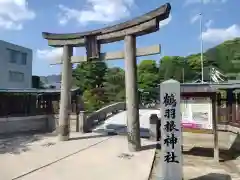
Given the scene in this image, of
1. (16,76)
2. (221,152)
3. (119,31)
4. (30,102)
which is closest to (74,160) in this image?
(119,31)

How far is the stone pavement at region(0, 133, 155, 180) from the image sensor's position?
8602 millimetres

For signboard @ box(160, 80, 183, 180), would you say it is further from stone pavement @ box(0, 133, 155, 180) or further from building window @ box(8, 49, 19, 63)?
building window @ box(8, 49, 19, 63)

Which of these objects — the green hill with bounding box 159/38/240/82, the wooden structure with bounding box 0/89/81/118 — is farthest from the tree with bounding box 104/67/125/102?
the green hill with bounding box 159/38/240/82

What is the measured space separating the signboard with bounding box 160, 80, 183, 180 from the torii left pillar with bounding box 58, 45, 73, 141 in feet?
25.3

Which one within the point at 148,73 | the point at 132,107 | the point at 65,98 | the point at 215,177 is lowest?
→ the point at 215,177

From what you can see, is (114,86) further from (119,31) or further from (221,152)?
(221,152)

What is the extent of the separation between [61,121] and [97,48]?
14.0ft

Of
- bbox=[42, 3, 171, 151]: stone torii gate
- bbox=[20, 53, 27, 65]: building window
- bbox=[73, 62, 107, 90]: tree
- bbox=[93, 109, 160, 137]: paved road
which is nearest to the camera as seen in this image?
bbox=[42, 3, 171, 151]: stone torii gate

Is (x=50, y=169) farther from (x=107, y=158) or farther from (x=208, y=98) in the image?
(x=208, y=98)

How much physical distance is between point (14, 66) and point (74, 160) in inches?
1158

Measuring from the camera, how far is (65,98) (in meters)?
14.5

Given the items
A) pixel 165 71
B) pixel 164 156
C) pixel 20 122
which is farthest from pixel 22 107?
pixel 165 71

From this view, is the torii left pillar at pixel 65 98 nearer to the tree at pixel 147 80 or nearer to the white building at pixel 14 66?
the white building at pixel 14 66

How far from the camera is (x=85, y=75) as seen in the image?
4188cm
